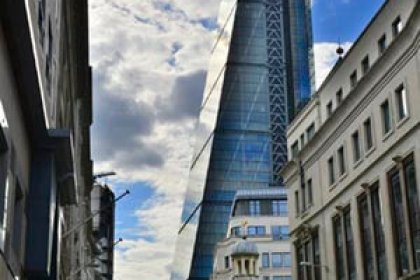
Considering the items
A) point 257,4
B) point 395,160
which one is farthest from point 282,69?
point 395,160

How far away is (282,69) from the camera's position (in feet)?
654

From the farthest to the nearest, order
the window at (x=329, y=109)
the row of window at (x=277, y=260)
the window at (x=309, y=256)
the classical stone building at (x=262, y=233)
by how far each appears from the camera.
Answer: the row of window at (x=277, y=260), the classical stone building at (x=262, y=233), the window at (x=309, y=256), the window at (x=329, y=109)

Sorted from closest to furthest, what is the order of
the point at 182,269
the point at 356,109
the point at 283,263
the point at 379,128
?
the point at 379,128 < the point at 356,109 < the point at 283,263 < the point at 182,269

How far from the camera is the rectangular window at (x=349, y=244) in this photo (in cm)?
5865

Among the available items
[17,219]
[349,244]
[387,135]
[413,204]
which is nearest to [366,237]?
[349,244]

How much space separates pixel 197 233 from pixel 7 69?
159 m

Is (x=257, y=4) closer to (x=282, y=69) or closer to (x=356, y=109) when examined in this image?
(x=282, y=69)

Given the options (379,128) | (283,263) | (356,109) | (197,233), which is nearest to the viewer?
(379,128)

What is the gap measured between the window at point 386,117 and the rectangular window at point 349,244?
27.9ft

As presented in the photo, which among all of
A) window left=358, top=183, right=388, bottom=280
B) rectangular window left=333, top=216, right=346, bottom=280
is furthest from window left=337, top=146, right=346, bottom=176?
window left=358, top=183, right=388, bottom=280

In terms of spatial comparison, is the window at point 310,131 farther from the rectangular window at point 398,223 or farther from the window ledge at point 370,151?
the rectangular window at point 398,223

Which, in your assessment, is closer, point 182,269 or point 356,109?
point 356,109

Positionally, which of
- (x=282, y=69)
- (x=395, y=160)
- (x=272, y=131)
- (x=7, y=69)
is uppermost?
(x=282, y=69)

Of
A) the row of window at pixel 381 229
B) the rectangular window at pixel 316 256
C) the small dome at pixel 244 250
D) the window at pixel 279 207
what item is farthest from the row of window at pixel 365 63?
the window at pixel 279 207
